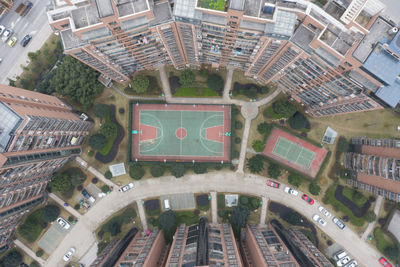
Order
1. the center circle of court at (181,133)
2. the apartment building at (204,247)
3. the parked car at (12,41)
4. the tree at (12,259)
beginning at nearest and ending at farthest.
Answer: the apartment building at (204,247) < the tree at (12,259) < the center circle of court at (181,133) < the parked car at (12,41)

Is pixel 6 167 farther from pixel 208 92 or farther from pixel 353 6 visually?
pixel 353 6

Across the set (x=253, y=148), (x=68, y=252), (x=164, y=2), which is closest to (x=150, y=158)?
(x=253, y=148)

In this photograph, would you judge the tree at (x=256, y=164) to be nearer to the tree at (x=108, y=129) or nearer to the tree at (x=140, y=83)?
the tree at (x=140, y=83)

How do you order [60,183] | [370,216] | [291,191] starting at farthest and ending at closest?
[291,191] < [370,216] < [60,183]

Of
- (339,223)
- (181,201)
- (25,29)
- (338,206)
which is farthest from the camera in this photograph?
(25,29)

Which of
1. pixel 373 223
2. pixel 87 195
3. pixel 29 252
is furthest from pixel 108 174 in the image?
pixel 373 223

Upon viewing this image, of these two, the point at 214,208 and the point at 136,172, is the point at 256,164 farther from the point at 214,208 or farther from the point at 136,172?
the point at 136,172

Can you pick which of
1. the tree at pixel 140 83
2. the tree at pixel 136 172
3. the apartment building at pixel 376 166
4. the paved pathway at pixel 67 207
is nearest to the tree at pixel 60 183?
the paved pathway at pixel 67 207
